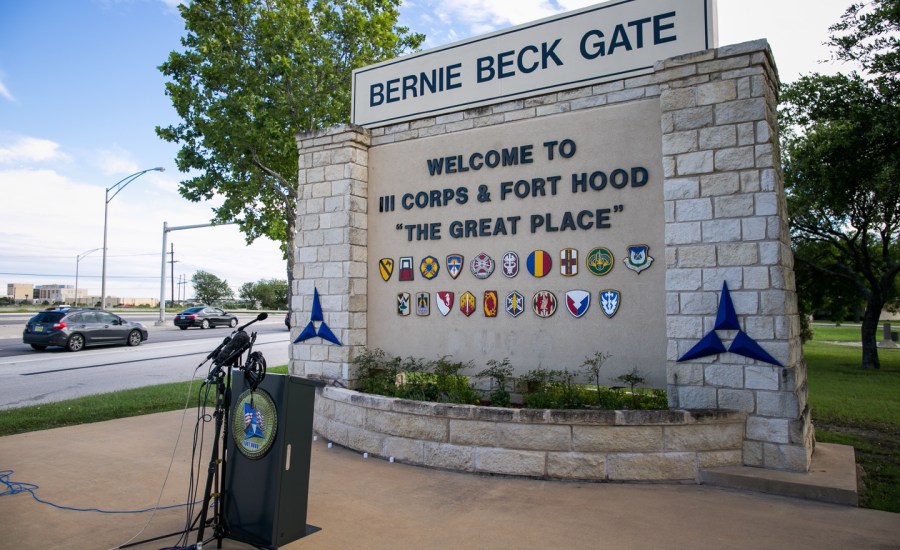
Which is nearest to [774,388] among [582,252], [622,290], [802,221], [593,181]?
[622,290]

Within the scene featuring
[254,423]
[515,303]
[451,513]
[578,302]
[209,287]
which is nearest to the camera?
[254,423]

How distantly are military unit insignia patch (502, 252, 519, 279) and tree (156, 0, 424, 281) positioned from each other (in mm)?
10332

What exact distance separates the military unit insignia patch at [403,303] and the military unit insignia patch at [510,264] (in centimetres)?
147

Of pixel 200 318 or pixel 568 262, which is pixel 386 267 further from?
pixel 200 318

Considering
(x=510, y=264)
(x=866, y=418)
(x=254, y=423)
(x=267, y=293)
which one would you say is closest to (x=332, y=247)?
(x=510, y=264)

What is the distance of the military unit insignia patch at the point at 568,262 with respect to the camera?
21.9 feet

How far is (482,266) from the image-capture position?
7.23 m

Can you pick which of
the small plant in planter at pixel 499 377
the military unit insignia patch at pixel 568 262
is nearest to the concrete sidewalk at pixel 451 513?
the small plant in planter at pixel 499 377

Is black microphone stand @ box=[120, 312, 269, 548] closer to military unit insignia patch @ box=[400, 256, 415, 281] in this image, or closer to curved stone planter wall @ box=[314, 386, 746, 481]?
curved stone planter wall @ box=[314, 386, 746, 481]

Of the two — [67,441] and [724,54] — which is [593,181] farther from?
[67,441]

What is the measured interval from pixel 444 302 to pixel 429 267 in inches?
20.3

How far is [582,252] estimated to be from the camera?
261 inches

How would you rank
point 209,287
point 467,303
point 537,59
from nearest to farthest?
point 537,59 → point 467,303 → point 209,287

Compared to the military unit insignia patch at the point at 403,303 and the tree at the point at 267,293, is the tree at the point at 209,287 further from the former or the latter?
the military unit insignia patch at the point at 403,303
